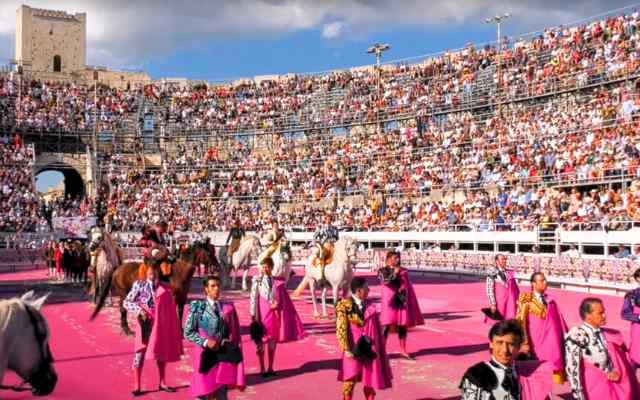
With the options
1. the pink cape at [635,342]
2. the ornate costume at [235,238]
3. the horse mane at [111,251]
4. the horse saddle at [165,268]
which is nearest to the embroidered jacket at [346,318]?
the pink cape at [635,342]

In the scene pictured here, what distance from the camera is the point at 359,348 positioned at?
273 inches

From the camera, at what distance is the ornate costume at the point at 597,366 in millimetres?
5555

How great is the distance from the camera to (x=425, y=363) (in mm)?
10695

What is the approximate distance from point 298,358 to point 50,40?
62.1 meters

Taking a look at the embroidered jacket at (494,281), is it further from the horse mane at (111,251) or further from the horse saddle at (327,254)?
the horse mane at (111,251)

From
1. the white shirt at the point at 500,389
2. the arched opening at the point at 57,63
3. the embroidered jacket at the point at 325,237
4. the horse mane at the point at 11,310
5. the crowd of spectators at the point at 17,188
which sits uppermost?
the arched opening at the point at 57,63

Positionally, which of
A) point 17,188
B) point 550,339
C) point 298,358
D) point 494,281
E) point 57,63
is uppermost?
point 57,63

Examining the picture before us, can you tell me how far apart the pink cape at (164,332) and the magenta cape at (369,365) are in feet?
8.23

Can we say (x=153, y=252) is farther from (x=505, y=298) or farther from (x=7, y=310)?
(x=7, y=310)

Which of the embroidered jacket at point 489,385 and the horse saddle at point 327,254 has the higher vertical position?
the horse saddle at point 327,254

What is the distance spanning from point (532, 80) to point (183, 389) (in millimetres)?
35049

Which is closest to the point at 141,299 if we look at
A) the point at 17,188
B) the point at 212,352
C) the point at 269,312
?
the point at 269,312

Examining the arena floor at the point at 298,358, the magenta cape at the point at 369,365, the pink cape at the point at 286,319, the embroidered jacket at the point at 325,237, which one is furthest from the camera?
the embroidered jacket at the point at 325,237

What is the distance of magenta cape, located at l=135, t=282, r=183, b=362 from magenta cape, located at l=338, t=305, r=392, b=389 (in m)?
2.51
